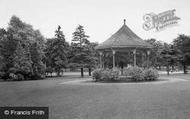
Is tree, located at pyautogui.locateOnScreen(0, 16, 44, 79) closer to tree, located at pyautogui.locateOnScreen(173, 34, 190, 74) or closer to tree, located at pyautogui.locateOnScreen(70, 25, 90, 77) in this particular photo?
tree, located at pyautogui.locateOnScreen(70, 25, 90, 77)

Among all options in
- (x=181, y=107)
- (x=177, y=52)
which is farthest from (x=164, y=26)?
(x=177, y=52)

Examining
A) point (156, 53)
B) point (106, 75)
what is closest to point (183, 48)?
point (156, 53)

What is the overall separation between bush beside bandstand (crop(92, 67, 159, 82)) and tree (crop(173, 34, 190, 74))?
28.8 metres

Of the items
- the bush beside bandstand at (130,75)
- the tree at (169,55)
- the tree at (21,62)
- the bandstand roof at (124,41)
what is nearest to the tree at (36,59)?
the tree at (21,62)

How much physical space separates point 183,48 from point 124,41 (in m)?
30.1

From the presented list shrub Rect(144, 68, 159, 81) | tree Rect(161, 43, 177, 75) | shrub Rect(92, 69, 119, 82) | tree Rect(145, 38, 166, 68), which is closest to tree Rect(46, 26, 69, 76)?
shrub Rect(92, 69, 119, 82)

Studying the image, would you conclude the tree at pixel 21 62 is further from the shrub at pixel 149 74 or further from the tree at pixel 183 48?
the tree at pixel 183 48

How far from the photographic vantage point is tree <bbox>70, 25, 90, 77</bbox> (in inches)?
1868

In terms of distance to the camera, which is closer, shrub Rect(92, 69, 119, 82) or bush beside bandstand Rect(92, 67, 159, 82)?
bush beside bandstand Rect(92, 67, 159, 82)

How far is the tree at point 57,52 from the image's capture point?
1879 inches

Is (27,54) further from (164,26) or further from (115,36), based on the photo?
(164,26)

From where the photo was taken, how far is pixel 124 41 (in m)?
30.0

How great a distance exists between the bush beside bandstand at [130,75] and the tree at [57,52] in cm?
1973

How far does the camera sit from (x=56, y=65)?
47.9 meters
